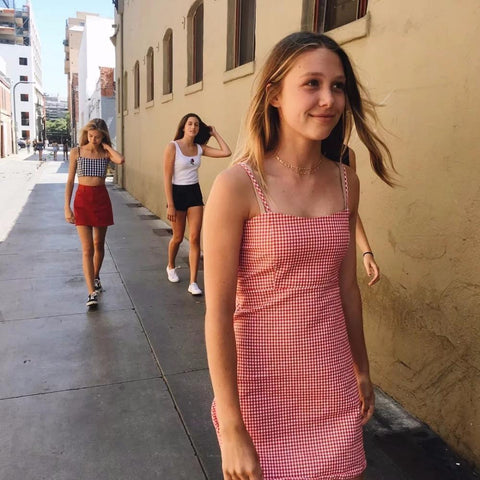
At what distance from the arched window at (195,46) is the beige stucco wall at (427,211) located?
5691 mm

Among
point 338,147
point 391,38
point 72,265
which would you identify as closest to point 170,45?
point 72,265

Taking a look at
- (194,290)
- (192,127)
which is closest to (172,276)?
(194,290)

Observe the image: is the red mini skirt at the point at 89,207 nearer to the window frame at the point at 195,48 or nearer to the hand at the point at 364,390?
the hand at the point at 364,390

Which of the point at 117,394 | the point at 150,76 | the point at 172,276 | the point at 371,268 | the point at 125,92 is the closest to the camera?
the point at 371,268

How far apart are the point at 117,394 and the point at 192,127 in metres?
3.27

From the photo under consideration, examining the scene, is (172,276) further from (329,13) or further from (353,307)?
(353,307)

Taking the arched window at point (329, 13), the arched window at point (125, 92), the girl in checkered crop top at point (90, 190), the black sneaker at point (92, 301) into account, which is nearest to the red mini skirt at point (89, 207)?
the girl in checkered crop top at point (90, 190)

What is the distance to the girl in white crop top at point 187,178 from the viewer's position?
5711 mm

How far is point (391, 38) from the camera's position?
10.6ft

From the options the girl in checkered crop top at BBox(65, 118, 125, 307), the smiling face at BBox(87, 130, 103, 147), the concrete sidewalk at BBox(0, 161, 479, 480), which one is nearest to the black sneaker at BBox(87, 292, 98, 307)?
the girl in checkered crop top at BBox(65, 118, 125, 307)

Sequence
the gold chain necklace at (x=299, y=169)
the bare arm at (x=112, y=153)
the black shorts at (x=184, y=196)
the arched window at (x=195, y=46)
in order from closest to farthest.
Result: the gold chain necklace at (x=299, y=169)
the bare arm at (x=112, y=153)
the black shorts at (x=184, y=196)
the arched window at (x=195, y=46)

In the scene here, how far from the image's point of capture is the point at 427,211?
2969mm

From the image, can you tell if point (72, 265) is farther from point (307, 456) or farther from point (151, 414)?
point (307, 456)

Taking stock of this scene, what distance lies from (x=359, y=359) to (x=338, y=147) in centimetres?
72
